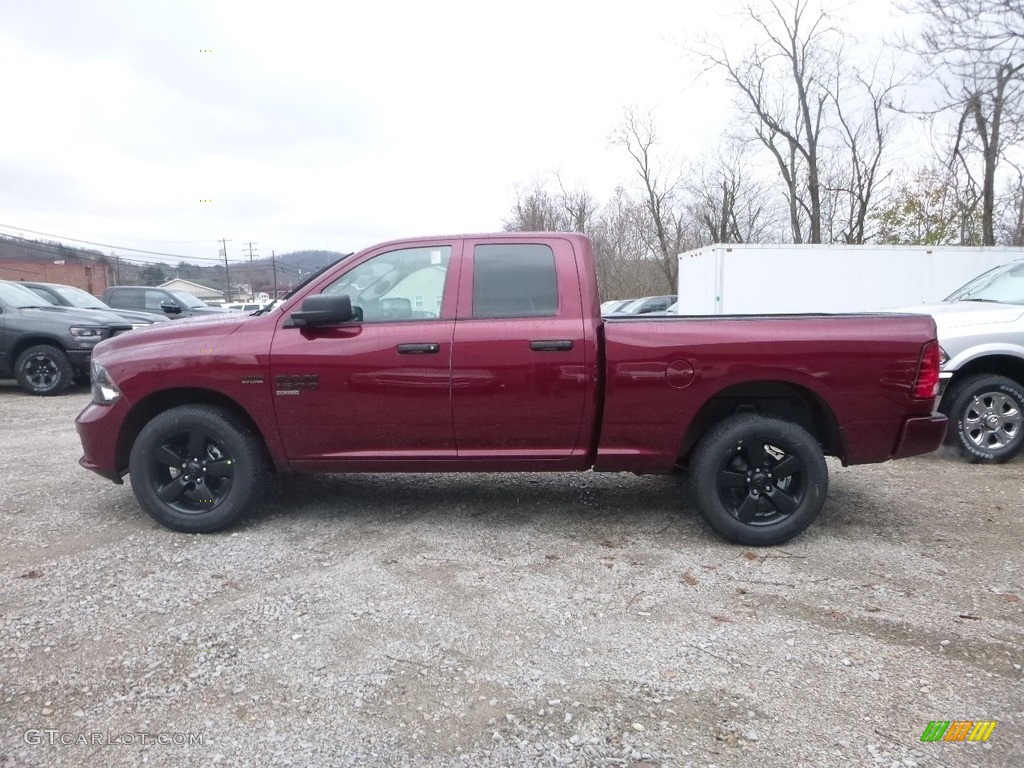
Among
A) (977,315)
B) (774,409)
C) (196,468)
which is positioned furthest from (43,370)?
(977,315)

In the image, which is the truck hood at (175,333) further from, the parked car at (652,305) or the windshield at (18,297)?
the parked car at (652,305)

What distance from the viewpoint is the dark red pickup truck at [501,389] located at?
13.0 ft

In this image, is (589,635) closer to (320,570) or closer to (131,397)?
(320,570)

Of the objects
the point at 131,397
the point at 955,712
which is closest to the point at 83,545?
the point at 131,397

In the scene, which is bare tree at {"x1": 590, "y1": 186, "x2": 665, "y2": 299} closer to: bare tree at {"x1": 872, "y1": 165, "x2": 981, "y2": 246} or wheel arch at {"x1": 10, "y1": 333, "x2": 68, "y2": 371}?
bare tree at {"x1": 872, "y1": 165, "x2": 981, "y2": 246}

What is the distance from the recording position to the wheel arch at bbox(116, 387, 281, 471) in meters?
4.23

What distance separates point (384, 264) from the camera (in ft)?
14.0

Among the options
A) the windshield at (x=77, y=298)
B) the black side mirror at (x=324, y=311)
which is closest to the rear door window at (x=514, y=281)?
the black side mirror at (x=324, y=311)

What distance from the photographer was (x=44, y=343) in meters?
9.98

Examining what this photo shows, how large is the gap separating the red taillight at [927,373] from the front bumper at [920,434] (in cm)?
14

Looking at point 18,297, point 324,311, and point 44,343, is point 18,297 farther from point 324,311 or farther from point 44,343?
point 324,311

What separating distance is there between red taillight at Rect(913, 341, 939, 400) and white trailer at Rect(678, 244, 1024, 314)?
994cm

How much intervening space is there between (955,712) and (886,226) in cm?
3427

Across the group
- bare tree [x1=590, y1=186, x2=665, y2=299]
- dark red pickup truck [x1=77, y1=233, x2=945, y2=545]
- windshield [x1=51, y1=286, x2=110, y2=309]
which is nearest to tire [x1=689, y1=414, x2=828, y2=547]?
dark red pickup truck [x1=77, y1=233, x2=945, y2=545]
